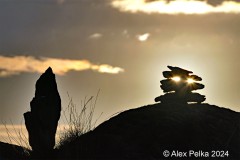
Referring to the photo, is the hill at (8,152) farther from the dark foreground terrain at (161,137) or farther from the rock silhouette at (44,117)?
the dark foreground terrain at (161,137)

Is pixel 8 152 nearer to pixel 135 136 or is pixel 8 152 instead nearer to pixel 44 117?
pixel 44 117

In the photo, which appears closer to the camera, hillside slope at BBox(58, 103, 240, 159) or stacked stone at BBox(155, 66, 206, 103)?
hillside slope at BBox(58, 103, 240, 159)

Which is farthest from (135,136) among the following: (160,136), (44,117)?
(44,117)

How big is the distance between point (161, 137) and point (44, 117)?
3943 millimetres

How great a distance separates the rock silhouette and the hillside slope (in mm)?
693

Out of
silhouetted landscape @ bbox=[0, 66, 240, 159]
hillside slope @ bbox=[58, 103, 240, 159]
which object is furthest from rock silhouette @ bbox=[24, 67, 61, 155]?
hillside slope @ bbox=[58, 103, 240, 159]

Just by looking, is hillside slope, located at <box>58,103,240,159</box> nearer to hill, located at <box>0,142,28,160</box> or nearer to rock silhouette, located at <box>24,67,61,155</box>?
rock silhouette, located at <box>24,67,61,155</box>

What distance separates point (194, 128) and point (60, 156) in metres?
4.84

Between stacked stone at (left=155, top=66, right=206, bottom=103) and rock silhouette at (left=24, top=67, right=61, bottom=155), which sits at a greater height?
stacked stone at (left=155, top=66, right=206, bottom=103)

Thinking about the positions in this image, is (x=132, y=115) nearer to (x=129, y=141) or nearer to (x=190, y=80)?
(x=129, y=141)

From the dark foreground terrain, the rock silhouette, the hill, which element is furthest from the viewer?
the hill

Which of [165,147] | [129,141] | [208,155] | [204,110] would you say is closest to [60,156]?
[129,141]

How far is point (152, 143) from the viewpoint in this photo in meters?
14.7

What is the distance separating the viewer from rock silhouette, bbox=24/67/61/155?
14820 millimetres
